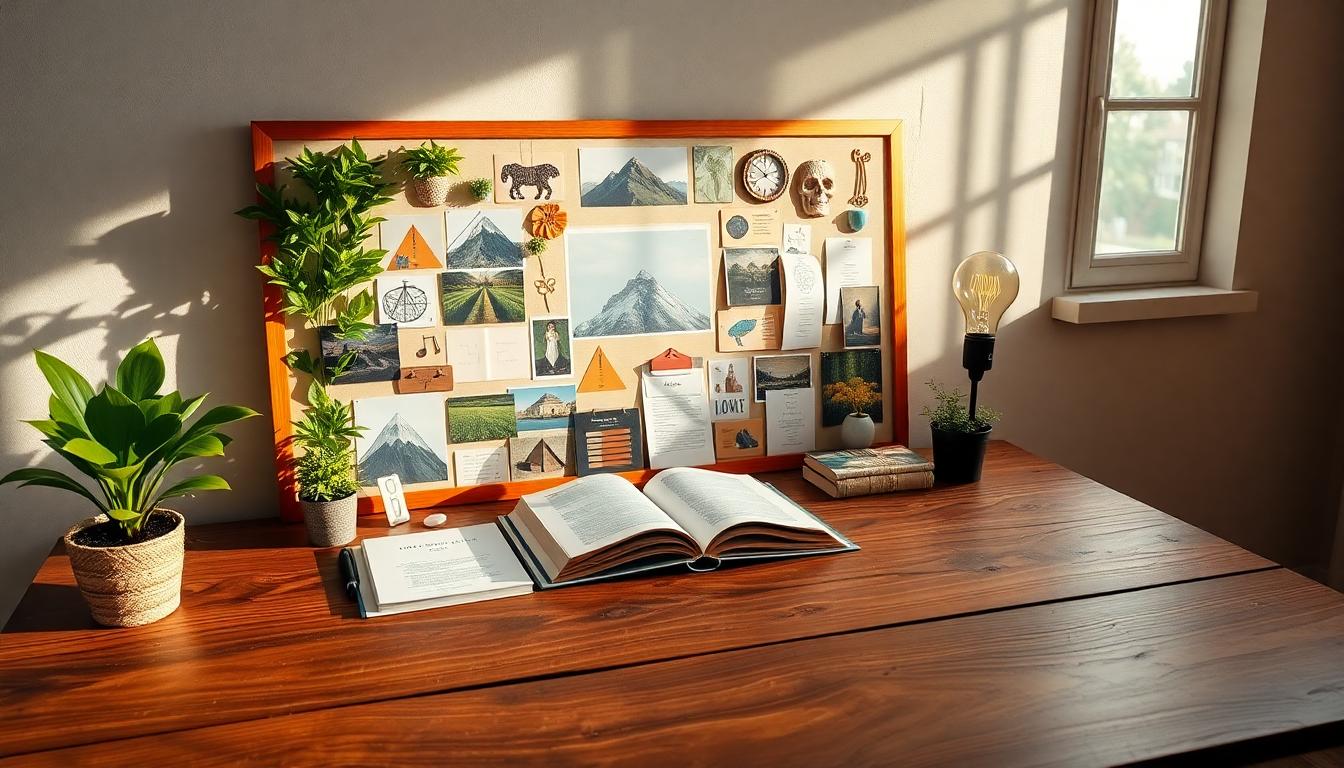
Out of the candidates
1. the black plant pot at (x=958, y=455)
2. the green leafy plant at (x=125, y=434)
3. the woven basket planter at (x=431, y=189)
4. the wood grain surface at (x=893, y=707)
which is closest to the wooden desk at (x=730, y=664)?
the wood grain surface at (x=893, y=707)

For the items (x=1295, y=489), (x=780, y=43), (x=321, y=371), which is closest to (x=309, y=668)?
(x=321, y=371)

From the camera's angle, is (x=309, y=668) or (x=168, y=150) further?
(x=168, y=150)

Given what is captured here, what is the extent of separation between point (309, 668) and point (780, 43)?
1366 mm

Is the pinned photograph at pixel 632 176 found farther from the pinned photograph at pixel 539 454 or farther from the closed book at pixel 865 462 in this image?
the closed book at pixel 865 462

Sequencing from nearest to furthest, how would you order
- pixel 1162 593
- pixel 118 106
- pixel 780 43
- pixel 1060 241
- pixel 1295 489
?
pixel 1162 593
pixel 118 106
pixel 780 43
pixel 1060 241
pixel 1295 489

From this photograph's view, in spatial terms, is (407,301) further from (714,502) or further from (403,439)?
(714,502)

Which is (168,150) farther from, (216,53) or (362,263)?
(362,263)

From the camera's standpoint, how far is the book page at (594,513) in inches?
59.0

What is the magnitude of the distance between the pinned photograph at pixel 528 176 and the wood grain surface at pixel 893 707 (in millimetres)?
898

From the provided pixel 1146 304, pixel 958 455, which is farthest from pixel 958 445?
pixel 1146 304

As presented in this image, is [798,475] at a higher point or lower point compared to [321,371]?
lower

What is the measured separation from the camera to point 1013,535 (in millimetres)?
1652

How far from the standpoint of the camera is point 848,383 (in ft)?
6.63

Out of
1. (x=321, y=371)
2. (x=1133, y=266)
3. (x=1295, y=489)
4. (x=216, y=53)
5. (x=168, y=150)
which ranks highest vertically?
(x=216, y=53)
